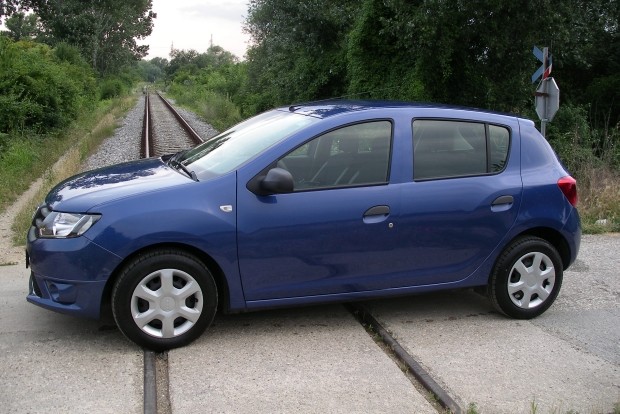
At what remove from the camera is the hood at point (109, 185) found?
445 cm

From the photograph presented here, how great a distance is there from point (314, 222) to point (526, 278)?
6.08 ft

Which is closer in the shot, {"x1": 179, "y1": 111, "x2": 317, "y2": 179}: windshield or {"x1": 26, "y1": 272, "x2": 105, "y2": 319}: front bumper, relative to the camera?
{"x1": 26, "y1": 272, "x2": 105, "y2": 319}: front bumper

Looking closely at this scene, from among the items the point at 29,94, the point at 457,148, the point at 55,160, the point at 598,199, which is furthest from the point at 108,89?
the point at 457,148

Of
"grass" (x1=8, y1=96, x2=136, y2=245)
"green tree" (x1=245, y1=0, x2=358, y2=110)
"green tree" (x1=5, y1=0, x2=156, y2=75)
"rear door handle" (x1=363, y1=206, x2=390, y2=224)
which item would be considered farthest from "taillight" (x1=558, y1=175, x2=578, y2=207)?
"green tree" (x1=5, y1=0, x2=156, y2=75)

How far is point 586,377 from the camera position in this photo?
426 centimetres

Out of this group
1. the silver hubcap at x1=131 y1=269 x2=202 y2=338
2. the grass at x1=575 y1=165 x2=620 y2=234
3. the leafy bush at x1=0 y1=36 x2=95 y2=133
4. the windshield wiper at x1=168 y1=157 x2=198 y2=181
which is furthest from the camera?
the leafy bush at x1=0 y1=36 x2=95 y2=133

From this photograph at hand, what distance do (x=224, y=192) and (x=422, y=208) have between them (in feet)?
4.70

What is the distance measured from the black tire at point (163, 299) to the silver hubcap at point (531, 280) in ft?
7.72

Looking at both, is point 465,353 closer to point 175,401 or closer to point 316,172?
point 316,172

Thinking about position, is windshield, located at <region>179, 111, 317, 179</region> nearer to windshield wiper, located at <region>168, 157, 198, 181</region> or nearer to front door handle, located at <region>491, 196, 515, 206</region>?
windshield wiper, located at <region>168, 157, 198, 181</region>

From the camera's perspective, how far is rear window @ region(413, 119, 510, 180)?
4949 millimetres

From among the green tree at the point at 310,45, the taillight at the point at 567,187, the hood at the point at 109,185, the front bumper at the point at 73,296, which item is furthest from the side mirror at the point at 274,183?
the green tree at the point at 310,45

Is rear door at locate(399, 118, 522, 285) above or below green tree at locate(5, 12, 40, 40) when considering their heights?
below

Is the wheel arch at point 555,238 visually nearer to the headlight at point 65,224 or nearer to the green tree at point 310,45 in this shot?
the headlight at point 65,224
